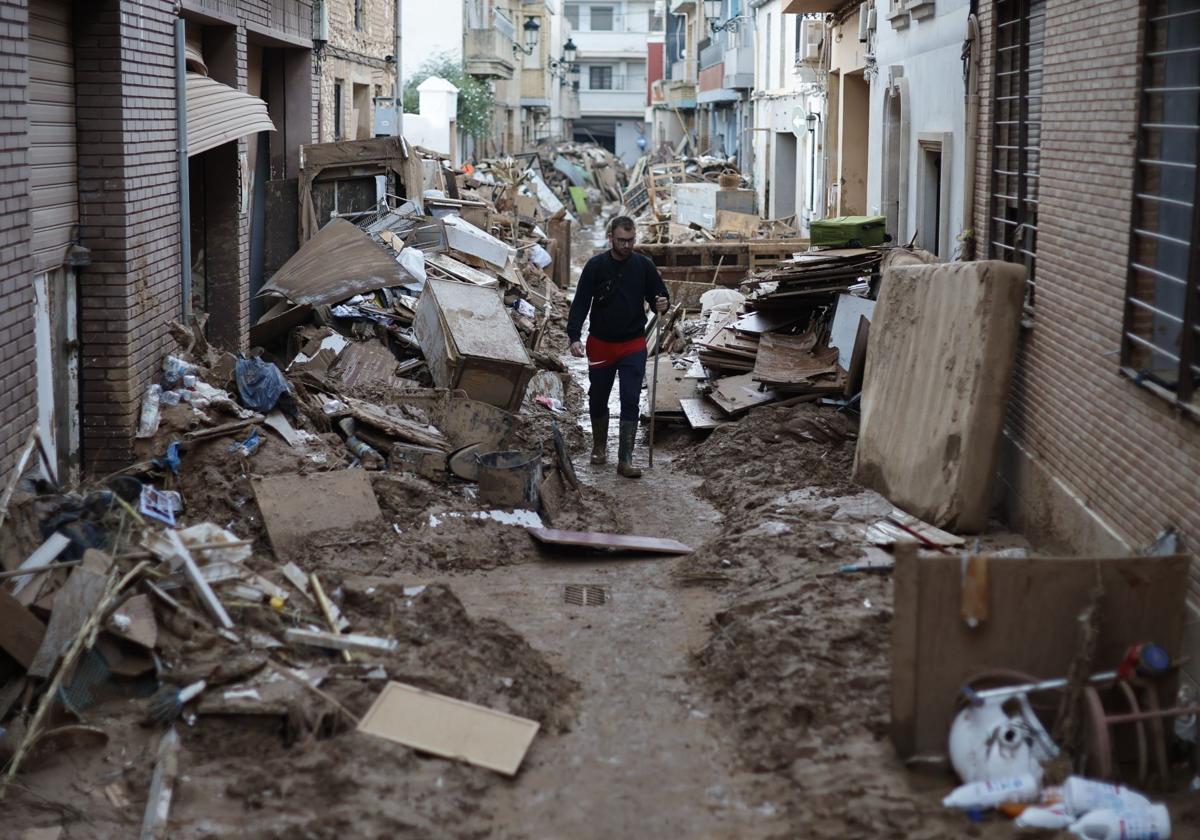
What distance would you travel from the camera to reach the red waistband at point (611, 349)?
10289mm

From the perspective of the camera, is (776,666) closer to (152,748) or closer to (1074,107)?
(152,748)

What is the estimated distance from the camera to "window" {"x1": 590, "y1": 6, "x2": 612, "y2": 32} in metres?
81.6

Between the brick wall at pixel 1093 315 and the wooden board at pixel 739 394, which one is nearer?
the brick wall at pixel 1093 315

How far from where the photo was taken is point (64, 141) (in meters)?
7.73

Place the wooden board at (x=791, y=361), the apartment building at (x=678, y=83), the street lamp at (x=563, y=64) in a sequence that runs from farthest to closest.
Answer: the street lamp at (x=563, y=64)
the apartment building at (x=678, y=83)
the wooden board at (x=791, y=361)

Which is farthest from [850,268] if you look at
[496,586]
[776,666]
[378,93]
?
[378,93]

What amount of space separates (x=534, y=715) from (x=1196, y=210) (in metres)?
3.38

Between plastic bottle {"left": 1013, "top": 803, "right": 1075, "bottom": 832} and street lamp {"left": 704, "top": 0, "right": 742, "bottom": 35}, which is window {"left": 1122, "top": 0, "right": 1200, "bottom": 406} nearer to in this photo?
plastic bottle {"left": 1013, "top": 803, "right": 1075, "bottom": 832}

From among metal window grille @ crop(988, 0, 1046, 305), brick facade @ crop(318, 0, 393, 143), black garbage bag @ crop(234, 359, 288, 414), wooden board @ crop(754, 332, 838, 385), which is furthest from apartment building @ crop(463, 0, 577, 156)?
black garbage bag @ crop(234, 359, 288, 414)

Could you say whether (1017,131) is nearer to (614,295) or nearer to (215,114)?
(614,295)

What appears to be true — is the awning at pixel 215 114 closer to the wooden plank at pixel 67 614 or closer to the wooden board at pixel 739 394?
the wooden board at pixel 739 394

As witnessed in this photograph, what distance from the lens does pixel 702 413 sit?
11.5m

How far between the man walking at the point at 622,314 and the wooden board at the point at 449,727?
16.9 ft

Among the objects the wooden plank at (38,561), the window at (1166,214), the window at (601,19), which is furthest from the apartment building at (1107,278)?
the window at (601,19)
